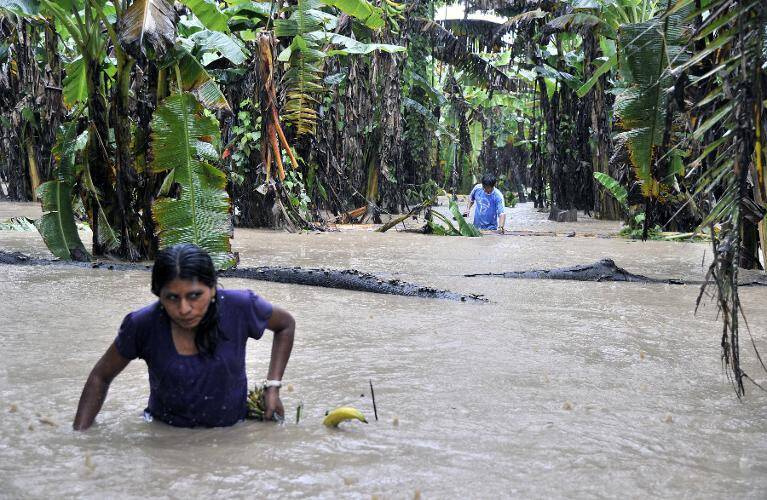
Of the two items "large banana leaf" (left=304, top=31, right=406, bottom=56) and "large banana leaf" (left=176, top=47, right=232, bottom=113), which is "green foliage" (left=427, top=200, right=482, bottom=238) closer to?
"large banana leaf" (left=304, top=31, right=406, bottom=56)

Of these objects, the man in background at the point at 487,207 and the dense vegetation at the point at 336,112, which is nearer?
the dense vegetation at the point at 336,112

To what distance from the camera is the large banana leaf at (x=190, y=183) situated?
8.10m

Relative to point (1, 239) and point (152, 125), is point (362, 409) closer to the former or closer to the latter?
point (152, 125)

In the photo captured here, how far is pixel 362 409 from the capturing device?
13.1ft

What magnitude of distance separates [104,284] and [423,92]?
49.6 ft

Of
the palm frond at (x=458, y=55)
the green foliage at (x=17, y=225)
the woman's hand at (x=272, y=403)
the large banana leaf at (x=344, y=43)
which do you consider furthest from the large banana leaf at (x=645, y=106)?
the palm frond at (x=458, y=55)

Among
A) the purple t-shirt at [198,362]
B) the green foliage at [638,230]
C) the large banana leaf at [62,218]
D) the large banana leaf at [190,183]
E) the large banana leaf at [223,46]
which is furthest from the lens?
the green foliage at [638,230]

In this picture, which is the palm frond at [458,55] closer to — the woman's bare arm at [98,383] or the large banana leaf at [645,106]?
the large banana leaf at [645,106]

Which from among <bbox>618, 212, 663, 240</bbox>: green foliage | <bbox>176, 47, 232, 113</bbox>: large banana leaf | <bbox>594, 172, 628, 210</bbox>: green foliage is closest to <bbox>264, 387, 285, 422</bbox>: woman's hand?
<bbox>176, 47, 232, 113</bbox>: large banana leaf

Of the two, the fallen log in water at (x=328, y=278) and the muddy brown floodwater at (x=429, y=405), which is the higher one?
the fallen log in water at (x=328, y=278)

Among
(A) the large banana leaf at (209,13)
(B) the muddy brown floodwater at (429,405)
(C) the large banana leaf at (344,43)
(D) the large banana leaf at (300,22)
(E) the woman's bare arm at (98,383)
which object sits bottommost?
(B) the muddy brown floodwater at (429,405)

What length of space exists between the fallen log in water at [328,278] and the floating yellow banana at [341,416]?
11.8 ft

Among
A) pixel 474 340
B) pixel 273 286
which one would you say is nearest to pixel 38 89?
pixel 273 286

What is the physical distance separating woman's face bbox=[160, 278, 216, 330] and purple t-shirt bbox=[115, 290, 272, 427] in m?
0.18
